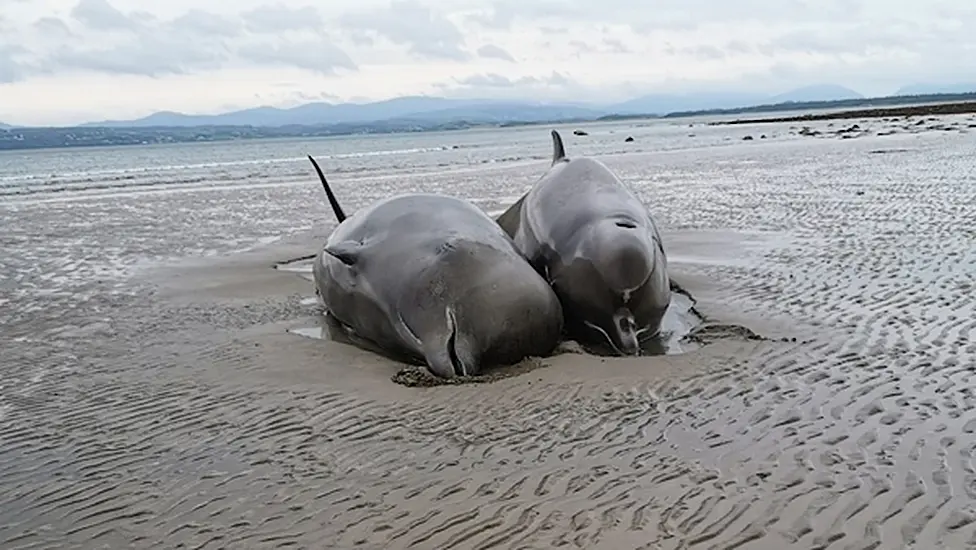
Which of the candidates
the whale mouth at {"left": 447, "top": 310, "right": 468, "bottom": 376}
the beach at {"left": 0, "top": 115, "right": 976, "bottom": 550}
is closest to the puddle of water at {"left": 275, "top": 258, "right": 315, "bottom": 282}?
the beach at {"left": 0, "top": 115, "right": 976, "bottom": 550}

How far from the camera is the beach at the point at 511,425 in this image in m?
4.19

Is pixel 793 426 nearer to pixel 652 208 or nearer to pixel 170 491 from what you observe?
pixel 170 491

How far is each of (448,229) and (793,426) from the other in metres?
3.22

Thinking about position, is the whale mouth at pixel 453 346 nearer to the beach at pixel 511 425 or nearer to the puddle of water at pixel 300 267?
the beach at pixel 511 425

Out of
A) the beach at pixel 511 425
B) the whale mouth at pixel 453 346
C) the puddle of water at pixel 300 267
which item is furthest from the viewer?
the puddle of water at pixel 300 267

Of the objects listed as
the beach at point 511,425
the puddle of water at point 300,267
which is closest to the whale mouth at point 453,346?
the beach at point 511,425

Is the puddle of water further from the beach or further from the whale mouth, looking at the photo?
the whale mouth

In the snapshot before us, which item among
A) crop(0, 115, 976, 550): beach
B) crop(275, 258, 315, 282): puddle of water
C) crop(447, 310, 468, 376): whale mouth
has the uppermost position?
crop(447, 310, 468, 376): whale mouth

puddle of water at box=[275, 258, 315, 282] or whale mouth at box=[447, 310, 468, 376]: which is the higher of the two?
whale mouth at box=[447, 310, 468, 376]

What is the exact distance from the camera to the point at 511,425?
5.48 metres

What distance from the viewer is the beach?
4.19 metres

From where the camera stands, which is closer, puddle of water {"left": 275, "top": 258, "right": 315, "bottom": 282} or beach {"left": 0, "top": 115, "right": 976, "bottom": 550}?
beach {"left": 0, "top": 115, "right": 976, "bottom": 550}

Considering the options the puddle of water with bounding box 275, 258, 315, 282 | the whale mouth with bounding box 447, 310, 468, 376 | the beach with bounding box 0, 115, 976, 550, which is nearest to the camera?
the beach with bounding box 0, 115, 976, 550

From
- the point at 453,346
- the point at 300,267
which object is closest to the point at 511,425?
the point at 453,346
